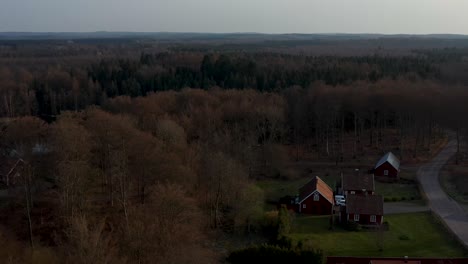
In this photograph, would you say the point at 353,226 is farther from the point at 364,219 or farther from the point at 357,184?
the point at 357,184

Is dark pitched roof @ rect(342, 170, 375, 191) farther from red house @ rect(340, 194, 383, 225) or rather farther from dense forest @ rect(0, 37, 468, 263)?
dense forest @ rect(0, 37, 468, 263)

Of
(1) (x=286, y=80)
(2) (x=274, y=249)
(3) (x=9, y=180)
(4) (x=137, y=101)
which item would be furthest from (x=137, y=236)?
(1) (x=286, y=80)

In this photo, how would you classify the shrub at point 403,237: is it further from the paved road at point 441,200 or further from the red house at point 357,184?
the red house at point 357,184

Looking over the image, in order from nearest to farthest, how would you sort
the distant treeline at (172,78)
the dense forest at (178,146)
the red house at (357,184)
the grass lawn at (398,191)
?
1. the dense forest at (178,146)
2. the red house at (357,184)
3. the grass lawn at (398,191)
4. the distant treeline at (172,78)

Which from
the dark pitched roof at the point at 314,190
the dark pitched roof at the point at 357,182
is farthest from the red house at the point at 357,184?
the dark pitched roof at the point at 314,190

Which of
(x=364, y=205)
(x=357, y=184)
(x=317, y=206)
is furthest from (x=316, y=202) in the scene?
(x=357, y=184)

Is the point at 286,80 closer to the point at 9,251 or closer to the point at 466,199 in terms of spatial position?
the point at 466,199
